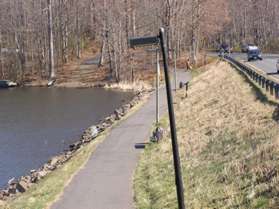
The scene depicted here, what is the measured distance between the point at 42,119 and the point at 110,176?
2961cm

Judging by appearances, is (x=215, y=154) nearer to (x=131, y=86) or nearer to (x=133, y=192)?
(x=133, y=192)

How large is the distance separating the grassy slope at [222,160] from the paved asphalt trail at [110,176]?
50 centimetres

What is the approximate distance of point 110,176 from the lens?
21.5m

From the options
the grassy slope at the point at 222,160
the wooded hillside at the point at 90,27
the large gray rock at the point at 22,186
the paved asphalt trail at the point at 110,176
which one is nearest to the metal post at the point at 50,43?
the wooded hillside at the point at 90,27

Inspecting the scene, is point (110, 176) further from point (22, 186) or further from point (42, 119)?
point (42, 119)

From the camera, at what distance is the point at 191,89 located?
50000 mm

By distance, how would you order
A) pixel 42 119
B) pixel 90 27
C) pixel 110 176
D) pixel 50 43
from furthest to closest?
pixel 90 27 < pixel 50 43 < pixel 42 119 < pixel 110 176

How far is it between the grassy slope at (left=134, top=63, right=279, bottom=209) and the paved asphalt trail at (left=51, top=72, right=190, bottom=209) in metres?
0.50

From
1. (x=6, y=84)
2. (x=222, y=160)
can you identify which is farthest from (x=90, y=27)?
(x=222, y=160)

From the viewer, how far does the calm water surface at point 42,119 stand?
33844 mm

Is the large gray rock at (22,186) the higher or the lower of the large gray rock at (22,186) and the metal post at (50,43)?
the lower

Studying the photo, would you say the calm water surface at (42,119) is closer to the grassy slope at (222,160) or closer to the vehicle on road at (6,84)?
the vehicle on road at (6,84)

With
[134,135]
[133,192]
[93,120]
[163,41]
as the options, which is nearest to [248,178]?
[133,192]

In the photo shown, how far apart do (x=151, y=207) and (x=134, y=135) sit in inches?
579
